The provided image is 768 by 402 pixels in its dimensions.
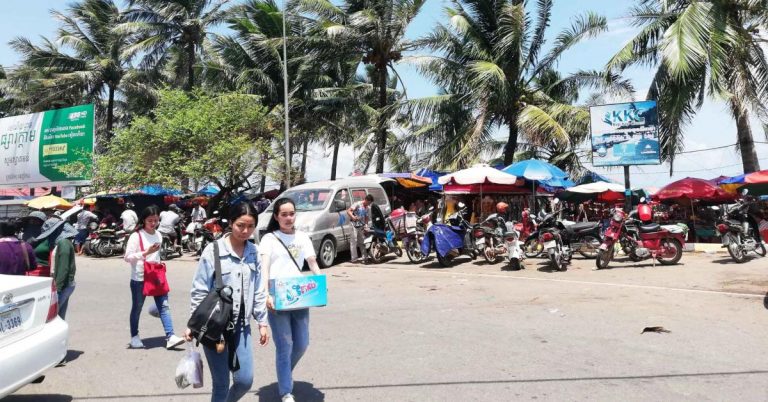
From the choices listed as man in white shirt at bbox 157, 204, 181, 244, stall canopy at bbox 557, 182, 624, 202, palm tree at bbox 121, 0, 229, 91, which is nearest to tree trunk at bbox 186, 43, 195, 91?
palm tree at bbox 121, 0, 229, 91

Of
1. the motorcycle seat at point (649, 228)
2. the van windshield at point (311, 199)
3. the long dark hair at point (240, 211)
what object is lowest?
the motorcycle seat at point (649, 228)

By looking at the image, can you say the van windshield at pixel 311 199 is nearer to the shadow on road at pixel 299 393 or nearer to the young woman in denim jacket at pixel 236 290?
the shadow on road at pixel 299 393

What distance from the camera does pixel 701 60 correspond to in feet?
48.3

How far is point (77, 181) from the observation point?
2262cm

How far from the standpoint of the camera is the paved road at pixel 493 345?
4316 millimetres

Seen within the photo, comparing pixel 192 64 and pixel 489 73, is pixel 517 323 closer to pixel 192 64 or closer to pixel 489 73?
pixel 489 73

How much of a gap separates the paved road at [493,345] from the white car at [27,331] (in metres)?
0.63

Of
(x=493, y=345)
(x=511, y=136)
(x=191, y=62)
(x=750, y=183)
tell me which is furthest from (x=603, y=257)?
(x=191, y=62)

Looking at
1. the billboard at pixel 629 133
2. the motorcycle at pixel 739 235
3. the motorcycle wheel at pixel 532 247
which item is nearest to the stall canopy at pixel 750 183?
the billboard at pixel 629 133

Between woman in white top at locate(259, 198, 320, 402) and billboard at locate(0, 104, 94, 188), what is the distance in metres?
20.5

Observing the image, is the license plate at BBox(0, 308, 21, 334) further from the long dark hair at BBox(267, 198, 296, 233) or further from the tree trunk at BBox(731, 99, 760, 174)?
the tree trunk at BBox(731, 99, 760, 174)

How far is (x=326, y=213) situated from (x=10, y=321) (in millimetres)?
8871

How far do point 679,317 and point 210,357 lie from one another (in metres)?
5.72

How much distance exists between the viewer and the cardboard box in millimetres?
3680
